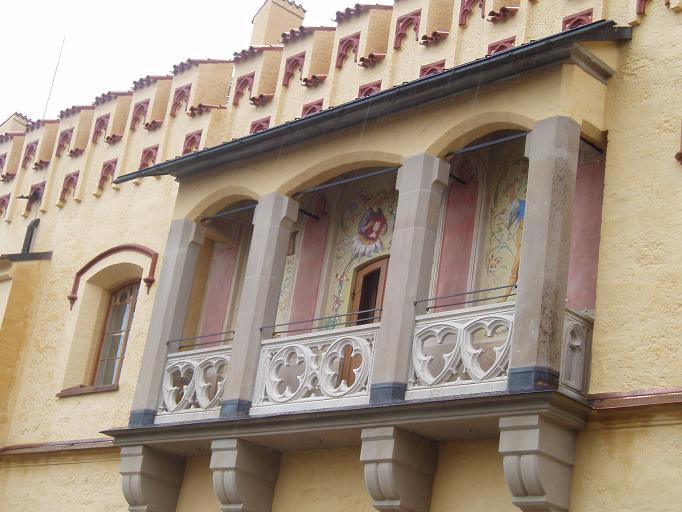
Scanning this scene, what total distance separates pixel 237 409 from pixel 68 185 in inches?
276

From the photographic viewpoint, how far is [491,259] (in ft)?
41.4

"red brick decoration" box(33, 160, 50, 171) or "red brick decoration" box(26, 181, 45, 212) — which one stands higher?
"red brick decoration" box(33, 160, 50, 171)

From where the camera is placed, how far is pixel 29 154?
773 inches

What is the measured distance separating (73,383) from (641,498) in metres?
9.20

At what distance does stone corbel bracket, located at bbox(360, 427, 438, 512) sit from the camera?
441 inches

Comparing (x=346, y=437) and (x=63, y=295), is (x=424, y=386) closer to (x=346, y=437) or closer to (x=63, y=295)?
(x=346, y=437)

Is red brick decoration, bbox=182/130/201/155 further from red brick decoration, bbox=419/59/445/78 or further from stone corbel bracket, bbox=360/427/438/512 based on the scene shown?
stone corbel bracket, bbox=360/427/438/512

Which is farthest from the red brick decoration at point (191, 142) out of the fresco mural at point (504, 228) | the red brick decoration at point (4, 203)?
the fresco mural at point (504, 228)

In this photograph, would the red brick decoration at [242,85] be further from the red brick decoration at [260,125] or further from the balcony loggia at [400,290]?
the balcony loggia at [400,290]

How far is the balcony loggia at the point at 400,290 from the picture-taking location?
35.4ft

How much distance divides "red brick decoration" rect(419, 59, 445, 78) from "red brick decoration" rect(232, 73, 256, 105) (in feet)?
10.1

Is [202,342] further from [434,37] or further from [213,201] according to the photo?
[434,37]

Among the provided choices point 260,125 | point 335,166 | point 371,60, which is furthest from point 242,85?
point 335,166

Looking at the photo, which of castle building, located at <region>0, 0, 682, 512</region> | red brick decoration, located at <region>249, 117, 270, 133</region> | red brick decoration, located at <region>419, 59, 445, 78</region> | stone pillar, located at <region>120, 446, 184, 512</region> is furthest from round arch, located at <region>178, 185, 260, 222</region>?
stone pillar, located at <region>120, 446, 184, 512</region>
